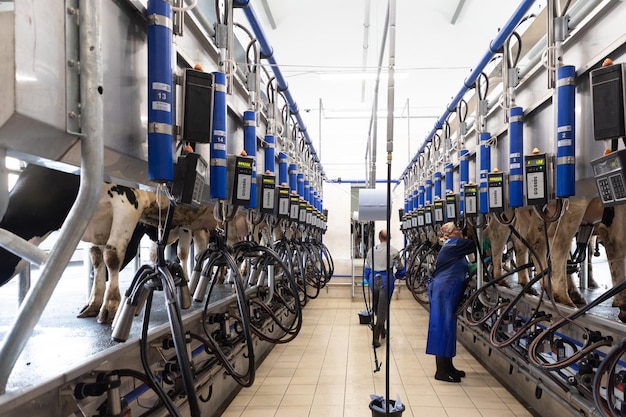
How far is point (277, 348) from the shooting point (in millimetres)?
→ 5391

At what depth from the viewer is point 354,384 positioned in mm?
4043

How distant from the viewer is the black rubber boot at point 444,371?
162 inches

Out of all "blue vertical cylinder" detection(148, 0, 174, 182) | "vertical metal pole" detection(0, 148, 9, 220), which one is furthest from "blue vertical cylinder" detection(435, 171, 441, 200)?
"vertical metal pole" detection(0, 148, 9, 220)

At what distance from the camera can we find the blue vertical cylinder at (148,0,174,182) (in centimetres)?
163

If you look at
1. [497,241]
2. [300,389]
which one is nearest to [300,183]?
[497,241]

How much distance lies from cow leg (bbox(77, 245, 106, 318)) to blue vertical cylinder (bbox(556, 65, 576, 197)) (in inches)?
103

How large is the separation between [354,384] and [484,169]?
2097 mm

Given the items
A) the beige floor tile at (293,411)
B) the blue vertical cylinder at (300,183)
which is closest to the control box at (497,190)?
the beige floor tile at (293,411)

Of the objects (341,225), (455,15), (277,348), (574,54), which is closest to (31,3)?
(574,54)

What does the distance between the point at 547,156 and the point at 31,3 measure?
7.63 ft

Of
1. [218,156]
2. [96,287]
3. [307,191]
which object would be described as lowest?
[96,287]

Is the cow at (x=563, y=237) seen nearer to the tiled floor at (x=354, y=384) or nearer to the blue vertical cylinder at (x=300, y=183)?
the tiled floor at (x=354, y=384)

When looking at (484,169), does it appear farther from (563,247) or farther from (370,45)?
(370,45)

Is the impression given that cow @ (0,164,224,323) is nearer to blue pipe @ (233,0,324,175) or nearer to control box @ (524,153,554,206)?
blue pipe @ (233,0,324,175)
